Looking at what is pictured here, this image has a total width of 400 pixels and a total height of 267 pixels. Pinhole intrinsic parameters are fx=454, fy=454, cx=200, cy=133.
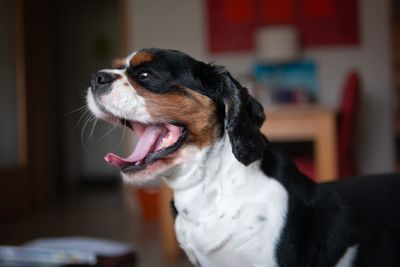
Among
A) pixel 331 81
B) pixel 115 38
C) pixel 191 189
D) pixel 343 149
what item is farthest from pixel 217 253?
pixel 115 38

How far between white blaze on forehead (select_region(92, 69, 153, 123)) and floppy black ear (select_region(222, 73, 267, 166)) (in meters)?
0.18

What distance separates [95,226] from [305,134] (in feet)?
5.46

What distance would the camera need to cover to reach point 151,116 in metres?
0.98

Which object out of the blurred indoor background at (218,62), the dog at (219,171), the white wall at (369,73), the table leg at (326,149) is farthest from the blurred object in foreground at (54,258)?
the white wall at (369,73)

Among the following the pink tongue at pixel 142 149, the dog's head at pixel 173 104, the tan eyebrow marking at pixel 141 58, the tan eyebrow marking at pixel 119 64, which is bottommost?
the pink tongue at pixel 142 149

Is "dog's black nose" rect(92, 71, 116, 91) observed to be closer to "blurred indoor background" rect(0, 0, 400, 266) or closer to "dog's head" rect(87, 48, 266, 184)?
"dog's head" rect(87, 48, 266, 184)

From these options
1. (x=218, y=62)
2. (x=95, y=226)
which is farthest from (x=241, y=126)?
(x=218, y=62)

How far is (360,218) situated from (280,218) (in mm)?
229

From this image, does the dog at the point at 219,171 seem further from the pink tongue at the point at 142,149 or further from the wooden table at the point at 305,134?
the wooden table at the point at 305,134

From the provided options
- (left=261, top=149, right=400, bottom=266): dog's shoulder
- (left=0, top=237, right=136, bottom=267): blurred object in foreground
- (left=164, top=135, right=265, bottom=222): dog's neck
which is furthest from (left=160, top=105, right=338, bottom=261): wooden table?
(left=164, top=135, right=265, bottom=222): dog's neck

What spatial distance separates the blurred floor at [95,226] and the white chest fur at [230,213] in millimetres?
1312

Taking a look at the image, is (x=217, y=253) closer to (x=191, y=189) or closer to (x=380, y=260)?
(x=191, y=189)

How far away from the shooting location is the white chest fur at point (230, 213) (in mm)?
938

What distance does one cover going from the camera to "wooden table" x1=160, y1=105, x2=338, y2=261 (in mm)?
2291
